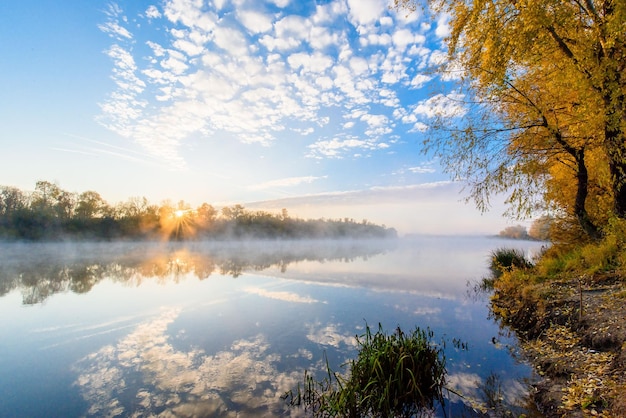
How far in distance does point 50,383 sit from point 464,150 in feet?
39.5

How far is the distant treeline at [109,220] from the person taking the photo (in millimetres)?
54688

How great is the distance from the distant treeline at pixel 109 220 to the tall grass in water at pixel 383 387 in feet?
232

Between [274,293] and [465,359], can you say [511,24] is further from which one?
[274,293]

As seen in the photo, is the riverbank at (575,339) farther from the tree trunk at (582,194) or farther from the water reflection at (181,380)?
the water reflection at (181,380)

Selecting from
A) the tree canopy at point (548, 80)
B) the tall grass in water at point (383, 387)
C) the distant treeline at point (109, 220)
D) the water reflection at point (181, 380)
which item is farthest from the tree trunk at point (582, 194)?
the distant treeline at point (109, 220)

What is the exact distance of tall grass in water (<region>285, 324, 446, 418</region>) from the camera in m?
4.57

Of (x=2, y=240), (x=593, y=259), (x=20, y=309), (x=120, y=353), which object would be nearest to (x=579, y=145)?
(x=593, y=259)

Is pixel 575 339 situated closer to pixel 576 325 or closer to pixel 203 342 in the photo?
Result: pixel 576 325

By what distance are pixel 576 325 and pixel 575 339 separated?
2.04 feet

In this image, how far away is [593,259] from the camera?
397 inches

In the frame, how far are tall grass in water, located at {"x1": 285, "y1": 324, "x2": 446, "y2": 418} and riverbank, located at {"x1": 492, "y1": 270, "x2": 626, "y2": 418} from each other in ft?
5.45

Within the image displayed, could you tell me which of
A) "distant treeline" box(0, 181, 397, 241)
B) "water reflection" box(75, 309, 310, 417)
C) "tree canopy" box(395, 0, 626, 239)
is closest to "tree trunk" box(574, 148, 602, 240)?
"tree canopy" box(395, 0, 626, 239)

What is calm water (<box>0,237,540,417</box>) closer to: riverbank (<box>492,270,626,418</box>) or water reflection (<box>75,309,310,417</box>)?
water reflection (<box>75,309,310,417</box>)

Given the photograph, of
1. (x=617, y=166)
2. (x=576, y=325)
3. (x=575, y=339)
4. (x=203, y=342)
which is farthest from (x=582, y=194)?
(x=203, y=342)
